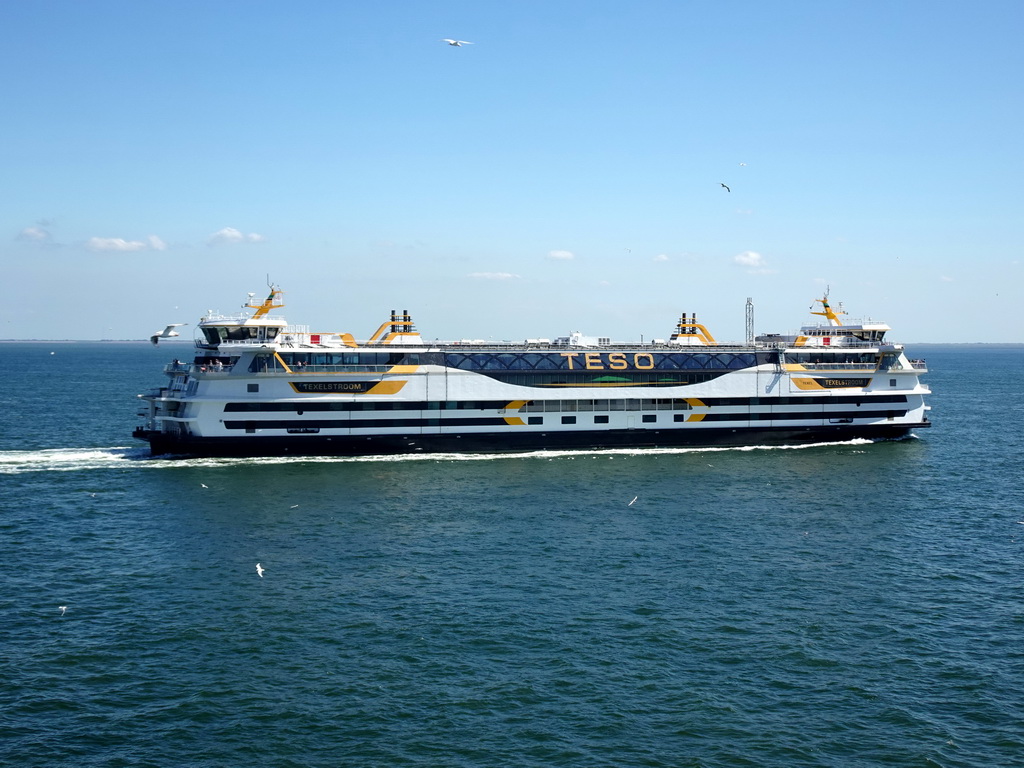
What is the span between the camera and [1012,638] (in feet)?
96.4

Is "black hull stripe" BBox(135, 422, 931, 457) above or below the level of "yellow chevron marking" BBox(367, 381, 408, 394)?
below

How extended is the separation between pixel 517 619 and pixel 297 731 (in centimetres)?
974

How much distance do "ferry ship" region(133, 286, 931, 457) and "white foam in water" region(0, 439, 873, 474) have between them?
31.4 inches

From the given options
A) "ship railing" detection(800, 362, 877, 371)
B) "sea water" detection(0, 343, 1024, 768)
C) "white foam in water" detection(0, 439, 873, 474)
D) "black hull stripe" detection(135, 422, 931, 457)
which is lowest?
"sea water" detection(0, 343, 1024, 768)

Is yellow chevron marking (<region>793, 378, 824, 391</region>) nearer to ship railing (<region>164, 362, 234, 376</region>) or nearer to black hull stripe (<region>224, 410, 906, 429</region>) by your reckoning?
black hull stripe (<region>224, 410, 906, 429</region>)

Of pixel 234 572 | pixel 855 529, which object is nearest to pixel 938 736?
pixel 855 529

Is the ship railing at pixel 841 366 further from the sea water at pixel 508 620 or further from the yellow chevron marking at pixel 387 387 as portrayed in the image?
the yellow chevron marking at pixel 387 387

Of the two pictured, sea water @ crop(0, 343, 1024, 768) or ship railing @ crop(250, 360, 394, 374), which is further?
ship railing @ crop(250, 360, 394, 374)

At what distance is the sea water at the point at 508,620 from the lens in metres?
23.0

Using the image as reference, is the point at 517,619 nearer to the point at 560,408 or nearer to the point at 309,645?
the point at 309,645

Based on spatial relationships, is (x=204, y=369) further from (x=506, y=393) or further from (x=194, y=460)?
(x=506, y=393)

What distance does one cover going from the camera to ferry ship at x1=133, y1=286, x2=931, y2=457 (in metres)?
60.0

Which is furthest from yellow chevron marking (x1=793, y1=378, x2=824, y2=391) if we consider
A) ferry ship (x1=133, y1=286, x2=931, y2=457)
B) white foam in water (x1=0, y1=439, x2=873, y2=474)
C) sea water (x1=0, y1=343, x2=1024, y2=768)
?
sea water (x1=0, y1=343, x2=1024, y2=768)

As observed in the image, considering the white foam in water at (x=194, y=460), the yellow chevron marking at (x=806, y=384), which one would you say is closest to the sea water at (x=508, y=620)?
the white foam in water at (x=194, y=460)
